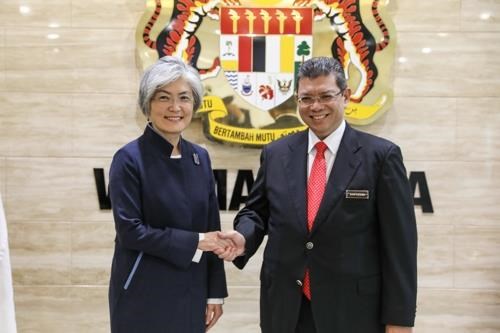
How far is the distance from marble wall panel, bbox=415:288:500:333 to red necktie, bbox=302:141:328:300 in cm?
168

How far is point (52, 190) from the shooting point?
3160 mm

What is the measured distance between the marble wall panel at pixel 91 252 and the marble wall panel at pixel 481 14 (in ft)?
8.34

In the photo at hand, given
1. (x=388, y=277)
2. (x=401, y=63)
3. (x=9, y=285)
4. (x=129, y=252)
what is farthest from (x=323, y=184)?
(x=401, y=63)

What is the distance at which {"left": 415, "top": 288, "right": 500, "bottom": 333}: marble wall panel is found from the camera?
3.20 meters

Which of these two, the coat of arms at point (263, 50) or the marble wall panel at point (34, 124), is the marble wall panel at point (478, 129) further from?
the marble wall panel at point (34, 124)

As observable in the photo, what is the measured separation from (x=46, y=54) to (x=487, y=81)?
2718 millimetres

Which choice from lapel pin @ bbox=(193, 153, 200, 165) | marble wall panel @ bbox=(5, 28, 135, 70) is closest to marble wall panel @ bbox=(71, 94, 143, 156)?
marble wall panel @ bbox=(5, 28, 135, 70)

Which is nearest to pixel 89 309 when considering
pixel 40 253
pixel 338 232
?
pixel 40 253

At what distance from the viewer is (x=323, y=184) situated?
1.83 meters

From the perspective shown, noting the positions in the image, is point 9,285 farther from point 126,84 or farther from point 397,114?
point 397,114

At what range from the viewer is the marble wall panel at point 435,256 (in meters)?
3.17

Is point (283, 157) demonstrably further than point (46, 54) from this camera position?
No

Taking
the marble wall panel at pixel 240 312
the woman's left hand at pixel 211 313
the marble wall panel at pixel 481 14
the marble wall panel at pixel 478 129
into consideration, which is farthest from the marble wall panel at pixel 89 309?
the marble wall panel at pixel 481 14

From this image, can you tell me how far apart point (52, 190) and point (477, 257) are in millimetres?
2709
